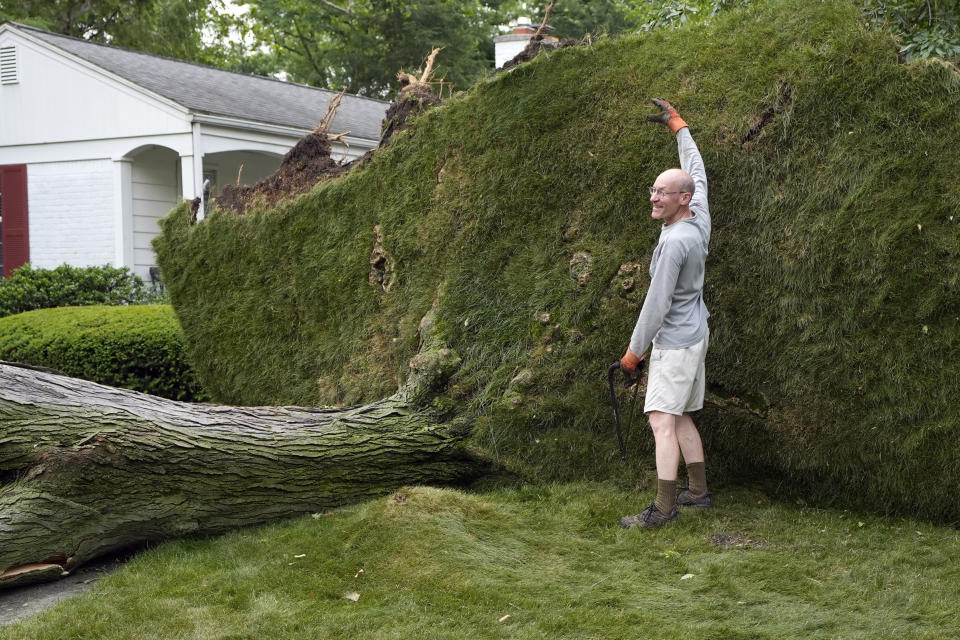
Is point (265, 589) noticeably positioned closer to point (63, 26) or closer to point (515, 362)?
point (515, 362)

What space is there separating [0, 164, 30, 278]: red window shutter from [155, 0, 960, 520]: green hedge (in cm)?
1087

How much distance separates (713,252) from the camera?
17.8 ft

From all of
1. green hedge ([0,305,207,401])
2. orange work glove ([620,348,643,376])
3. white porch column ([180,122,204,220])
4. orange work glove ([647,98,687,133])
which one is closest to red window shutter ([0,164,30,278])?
white porch column ([180,122,204,220])

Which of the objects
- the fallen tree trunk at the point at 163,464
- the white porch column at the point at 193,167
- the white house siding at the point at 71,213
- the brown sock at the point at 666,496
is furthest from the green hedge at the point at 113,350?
the brown sock at the point at 666,496

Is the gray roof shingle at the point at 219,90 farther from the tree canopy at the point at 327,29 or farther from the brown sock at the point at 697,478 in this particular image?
the brown sock at the point at 697,478

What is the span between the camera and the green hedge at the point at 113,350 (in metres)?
9.77

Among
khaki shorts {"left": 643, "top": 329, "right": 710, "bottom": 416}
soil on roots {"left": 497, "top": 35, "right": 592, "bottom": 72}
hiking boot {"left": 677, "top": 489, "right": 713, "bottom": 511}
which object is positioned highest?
soil on roots {"left": 497, "top": 35, "right": 592, "bottom": 72}

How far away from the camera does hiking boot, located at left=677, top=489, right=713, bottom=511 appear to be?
514 centimetres

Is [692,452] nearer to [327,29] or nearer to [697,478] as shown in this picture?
[697,478]

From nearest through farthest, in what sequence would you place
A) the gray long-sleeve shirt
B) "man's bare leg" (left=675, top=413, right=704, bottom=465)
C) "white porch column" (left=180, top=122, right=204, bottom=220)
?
the gray long-sleeve shirt < "man's bare leg" (left=675, top=413, right=704, bottom=465) < "white porch column" (left=180, top=122, right=204, bottom=220)

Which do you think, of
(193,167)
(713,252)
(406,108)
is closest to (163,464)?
(713,252)

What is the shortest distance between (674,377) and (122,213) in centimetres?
1300

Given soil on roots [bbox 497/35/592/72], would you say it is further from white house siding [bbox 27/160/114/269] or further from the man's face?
white house siding [bbox 27/160/114/269]

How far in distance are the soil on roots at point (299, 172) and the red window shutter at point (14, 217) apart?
9.98 metres
